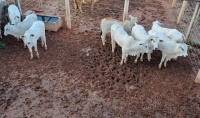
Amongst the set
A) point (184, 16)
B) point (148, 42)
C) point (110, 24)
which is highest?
point (110, 24)

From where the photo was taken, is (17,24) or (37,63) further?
(17,24)

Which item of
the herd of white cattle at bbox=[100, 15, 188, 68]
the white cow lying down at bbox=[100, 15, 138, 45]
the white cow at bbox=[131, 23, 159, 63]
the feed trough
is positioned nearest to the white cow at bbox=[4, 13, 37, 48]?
the feed trough

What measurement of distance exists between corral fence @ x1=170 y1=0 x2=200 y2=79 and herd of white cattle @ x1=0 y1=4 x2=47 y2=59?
4.16 metres

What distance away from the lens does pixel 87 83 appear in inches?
212

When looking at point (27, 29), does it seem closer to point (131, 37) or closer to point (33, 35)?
point (33, 35)

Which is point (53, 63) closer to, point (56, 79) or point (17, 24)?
point (56, 79)

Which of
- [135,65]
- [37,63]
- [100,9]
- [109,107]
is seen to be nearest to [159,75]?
[135,65]

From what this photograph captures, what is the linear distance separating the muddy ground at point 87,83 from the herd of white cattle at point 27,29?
40 cm

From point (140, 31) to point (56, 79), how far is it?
247cm

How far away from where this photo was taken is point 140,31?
5926 mm

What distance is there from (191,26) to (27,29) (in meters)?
4.70

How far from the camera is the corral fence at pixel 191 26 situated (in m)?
6.24

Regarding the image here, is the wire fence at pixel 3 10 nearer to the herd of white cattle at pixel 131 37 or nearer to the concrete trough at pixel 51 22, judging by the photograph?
the herd of white cattle at pixel 131 37

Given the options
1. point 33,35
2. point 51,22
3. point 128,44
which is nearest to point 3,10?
point 51,22
